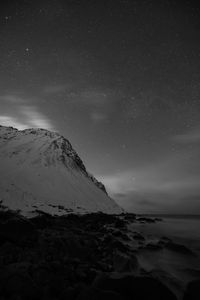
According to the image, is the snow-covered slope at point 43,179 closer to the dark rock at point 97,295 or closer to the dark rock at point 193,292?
the dark rock at point 97,295

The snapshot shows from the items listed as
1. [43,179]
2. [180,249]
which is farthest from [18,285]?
[43,179]

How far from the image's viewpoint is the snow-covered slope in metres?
68.8

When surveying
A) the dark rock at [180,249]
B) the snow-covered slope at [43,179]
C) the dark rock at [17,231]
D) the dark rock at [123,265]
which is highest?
the snow-covered slope at [43,179]

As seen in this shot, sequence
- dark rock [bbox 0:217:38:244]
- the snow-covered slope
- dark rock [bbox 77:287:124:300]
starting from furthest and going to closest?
1. the snow-covered slope
2. dark rock [bbox 0:217:38:244]
3. dark rock [bbox 77:287:124:300]

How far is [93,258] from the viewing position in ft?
43.1

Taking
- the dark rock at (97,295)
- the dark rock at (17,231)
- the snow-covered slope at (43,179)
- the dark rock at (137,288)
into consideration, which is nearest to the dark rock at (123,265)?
the dark rock at (137,288)

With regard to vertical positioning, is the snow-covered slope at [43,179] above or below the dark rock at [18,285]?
above

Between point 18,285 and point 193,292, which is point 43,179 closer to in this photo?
point 18,285

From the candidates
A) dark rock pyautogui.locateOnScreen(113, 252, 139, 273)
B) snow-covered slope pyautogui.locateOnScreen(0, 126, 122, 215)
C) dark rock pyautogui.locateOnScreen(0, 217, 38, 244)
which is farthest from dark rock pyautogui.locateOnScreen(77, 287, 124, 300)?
snow-covered slope pyautogui.locateOnScreen(0, 126, 122, 215)

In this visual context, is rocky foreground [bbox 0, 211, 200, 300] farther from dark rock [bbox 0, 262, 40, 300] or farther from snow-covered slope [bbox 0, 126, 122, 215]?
snow-covered slope [bbox 0, 126, 122, 215]

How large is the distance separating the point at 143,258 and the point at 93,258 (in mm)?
5821

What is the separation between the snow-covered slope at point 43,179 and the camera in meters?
68.8

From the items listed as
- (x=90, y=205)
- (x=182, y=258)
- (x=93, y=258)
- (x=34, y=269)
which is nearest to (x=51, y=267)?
(x=34, y=269)

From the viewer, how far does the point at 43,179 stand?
95.4 metres
